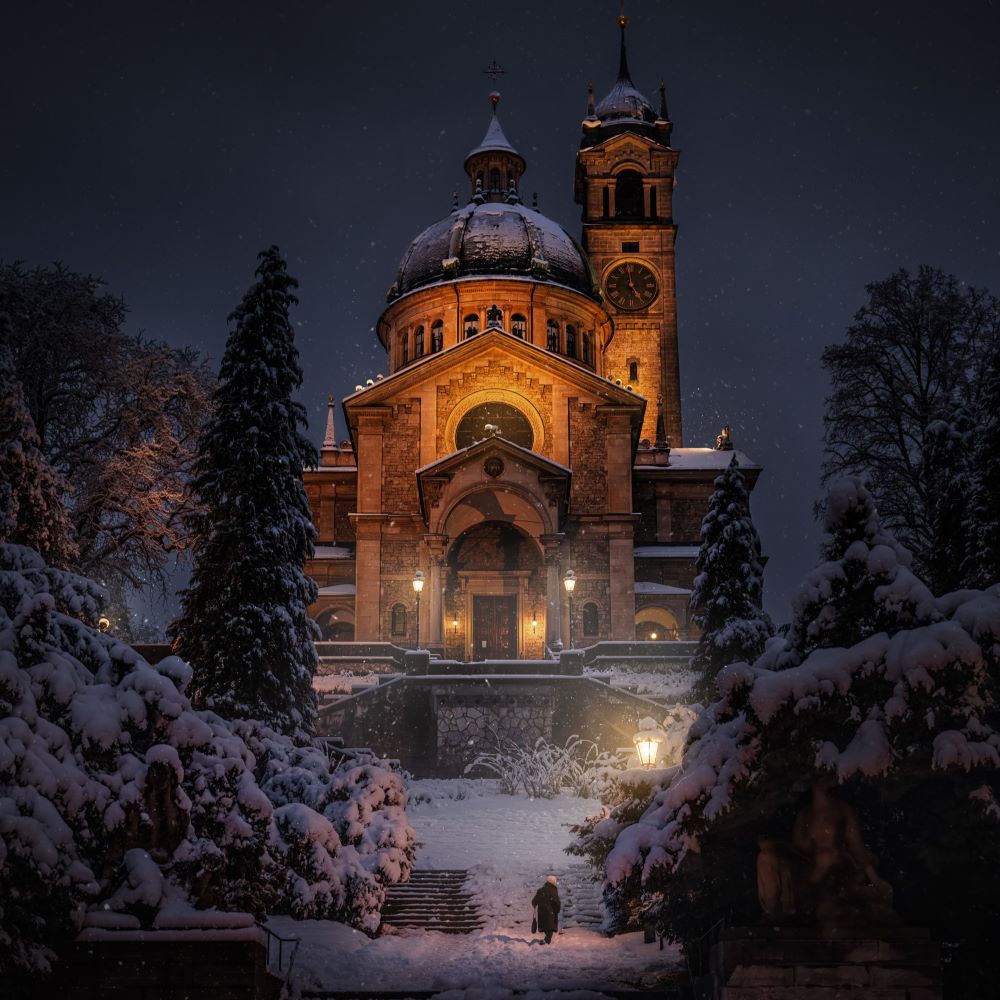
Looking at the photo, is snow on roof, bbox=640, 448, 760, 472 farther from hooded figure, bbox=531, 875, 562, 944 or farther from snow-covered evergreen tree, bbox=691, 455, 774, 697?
hooded figure, bbox=531, 875, 562, 944

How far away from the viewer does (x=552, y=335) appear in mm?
47438


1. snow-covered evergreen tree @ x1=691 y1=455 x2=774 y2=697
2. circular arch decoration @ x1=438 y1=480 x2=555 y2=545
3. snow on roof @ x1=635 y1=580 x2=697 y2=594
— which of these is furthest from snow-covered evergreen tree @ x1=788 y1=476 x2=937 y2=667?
snow on roof @ x1=635 y1=580 x2=697 y2=594

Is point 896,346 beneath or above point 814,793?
above

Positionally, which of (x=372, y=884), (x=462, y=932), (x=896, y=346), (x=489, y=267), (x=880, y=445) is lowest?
(x=462, y=932)

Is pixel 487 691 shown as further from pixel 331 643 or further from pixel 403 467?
pixel 403 467

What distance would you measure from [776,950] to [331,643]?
73.4 feet

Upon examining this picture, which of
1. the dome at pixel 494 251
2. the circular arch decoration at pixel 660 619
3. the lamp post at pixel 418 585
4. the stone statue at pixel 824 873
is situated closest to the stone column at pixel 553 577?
the lamp post at pixel 418 585

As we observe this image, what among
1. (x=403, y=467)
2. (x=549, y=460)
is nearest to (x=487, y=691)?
(x=549, y=460)

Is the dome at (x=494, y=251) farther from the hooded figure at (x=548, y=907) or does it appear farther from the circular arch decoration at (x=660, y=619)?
the hooded figure at (x=548, y=907)

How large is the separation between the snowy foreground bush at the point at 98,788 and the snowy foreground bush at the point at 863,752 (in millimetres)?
3912

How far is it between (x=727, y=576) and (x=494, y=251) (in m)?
24.7

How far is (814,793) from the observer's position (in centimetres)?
1034

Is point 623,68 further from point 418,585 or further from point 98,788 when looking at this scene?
point 98,788

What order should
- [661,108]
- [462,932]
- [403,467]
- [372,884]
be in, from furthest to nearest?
[661,108] → [403,467] → [462,932] → [372,884]
